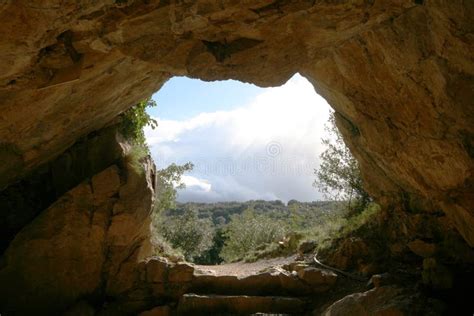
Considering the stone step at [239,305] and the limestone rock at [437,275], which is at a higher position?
the limestone rock at [437,275]

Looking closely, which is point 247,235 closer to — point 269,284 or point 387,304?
point 269,284

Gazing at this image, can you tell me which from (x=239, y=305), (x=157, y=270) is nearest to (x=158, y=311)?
(x=157, y=270)

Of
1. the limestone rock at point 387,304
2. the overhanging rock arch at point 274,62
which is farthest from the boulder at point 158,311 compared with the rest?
the overhanging rock arch at point 274,62

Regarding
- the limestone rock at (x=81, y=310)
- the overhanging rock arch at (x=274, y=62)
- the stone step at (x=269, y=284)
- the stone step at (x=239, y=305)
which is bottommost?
the limestone rock at (x=81, y=310)

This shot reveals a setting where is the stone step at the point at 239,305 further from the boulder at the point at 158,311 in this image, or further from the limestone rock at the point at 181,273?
the limestone rock at the point at 181,273

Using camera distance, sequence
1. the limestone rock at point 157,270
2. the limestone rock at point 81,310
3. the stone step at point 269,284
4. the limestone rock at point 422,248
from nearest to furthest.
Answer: the limestone rock at point 81,310, the limestone rock at point 422,248, the stone step at point 269,284, the limestone rock at point 157,270

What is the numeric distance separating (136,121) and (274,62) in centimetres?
562

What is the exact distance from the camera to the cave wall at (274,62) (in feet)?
16.4

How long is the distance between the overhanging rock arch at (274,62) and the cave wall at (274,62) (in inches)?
0.8

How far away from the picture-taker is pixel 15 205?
29.6 feet

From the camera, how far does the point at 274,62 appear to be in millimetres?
6453

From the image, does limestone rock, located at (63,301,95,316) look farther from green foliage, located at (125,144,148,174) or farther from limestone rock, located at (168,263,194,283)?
green foliage, located at (125,144,148,174)

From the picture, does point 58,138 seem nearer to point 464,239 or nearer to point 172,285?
point 172,285

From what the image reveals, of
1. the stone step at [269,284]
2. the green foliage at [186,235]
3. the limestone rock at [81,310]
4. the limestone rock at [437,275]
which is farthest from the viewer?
the green foliage at [186,235]
